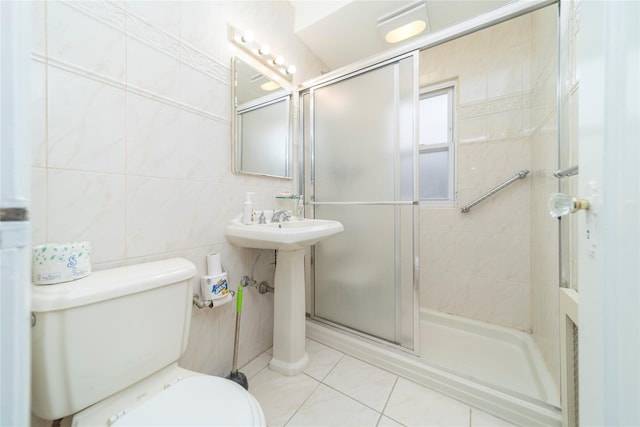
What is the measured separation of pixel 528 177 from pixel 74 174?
2.41m

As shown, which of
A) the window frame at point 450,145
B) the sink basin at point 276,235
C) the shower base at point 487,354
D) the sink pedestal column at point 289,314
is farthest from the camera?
the window frame at point 450,145

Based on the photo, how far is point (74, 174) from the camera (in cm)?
76

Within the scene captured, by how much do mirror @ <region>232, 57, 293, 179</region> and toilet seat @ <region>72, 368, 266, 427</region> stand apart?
3.17 feet

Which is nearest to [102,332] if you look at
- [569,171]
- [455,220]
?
[569,171]

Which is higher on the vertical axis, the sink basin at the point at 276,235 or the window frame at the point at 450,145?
the window frame at the point at 450,145

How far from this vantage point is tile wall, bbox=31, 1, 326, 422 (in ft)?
2.38

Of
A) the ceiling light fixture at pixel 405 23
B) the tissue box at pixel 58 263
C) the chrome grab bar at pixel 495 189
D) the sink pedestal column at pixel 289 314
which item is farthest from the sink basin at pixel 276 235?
the ceiling light fixture at pixel 405 23

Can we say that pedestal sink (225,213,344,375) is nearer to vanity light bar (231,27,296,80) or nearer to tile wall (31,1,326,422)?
tile wall (31,1,326,422)

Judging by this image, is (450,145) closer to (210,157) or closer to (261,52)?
(261,52)

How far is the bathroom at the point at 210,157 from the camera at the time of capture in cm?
75

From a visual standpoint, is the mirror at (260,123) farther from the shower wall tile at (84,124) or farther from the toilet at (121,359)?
the toilet at (121,359)

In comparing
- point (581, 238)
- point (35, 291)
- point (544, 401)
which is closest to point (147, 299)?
point (35, 291)

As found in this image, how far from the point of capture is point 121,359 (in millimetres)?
691

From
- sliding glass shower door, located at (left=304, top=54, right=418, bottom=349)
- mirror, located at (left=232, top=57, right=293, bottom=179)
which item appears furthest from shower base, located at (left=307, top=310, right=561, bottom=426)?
mirror, located at (left=232, top=57, right=293, bottom=179)
